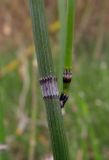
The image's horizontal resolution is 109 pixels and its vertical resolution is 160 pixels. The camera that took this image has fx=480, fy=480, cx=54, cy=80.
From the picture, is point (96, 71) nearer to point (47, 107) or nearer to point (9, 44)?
point (9, 44)

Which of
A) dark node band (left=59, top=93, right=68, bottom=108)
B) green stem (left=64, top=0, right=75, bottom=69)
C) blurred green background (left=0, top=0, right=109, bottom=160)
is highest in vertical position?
blurred green background (left=0, top=0, right=109, bottom=160)

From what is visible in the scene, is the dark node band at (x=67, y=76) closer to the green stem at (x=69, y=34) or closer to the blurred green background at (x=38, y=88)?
the green stem at (x=69, y=34)

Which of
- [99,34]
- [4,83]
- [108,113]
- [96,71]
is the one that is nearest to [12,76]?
[4,83]

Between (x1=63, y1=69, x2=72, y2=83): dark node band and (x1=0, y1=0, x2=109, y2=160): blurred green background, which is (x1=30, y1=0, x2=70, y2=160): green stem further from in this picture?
(x1=0, y1=0, x2=109, y2=160): blurred green background

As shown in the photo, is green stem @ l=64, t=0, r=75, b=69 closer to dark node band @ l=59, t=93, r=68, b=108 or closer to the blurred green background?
dark node band @ l=59, t=93, r=68, b=108

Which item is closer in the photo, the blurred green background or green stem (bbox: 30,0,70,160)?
green stem (bbox: 30,0,70,160)

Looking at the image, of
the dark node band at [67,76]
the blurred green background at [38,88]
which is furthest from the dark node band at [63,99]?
the blurred green background at [38,88]

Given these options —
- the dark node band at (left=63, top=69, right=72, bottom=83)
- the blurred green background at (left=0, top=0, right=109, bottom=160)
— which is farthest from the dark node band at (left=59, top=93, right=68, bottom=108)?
the blurred green background at (left=0, top=0, right=109, bottom=160)

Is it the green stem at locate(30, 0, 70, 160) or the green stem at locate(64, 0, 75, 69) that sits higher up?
the green stem at locate(64, 0, 75, 69)
